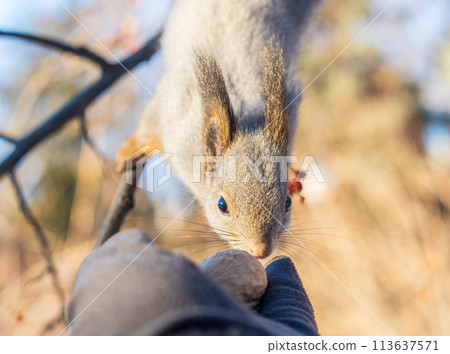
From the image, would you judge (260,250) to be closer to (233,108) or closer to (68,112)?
(233,108)

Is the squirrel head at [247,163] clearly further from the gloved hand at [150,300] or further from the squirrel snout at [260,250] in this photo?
the gloved hand at [150,300]

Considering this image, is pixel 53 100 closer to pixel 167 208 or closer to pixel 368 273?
pixel 167 208

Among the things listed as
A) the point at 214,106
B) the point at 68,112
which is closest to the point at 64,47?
the point at 68,112

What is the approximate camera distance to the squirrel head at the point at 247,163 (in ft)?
3.11

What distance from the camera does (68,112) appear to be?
3.45 feet

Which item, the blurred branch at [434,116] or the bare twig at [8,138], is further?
the blurred branch at [434,116]

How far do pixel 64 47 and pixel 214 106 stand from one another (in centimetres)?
38

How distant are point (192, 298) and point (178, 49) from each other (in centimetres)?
104

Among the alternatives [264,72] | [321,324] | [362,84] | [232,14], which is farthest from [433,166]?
[264,72]

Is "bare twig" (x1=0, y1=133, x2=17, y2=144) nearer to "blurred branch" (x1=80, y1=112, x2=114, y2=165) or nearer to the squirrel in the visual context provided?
"blurred branch" (x1=80, y1=112, x2=114, y2=165)

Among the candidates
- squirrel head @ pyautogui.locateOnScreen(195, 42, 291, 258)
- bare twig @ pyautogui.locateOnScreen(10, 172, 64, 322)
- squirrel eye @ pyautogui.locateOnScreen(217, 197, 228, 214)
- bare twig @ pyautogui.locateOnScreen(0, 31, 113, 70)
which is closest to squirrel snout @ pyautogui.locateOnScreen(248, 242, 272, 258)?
squirrel head @ pyautogui.locateOnScreen(195, 42, 291, 258)

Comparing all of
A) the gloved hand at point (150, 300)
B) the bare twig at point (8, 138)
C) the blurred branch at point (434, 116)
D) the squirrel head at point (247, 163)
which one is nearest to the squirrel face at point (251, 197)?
the squirrel head at point (247, 163)

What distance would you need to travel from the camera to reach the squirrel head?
95 cm

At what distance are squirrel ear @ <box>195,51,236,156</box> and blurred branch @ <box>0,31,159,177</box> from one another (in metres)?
0.25
